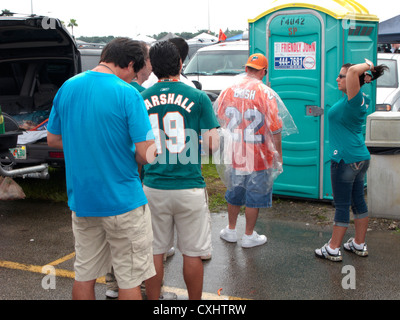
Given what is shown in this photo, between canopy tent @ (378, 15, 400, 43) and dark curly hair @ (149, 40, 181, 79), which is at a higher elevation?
canopy tent @ (378, 15, 400, 43)

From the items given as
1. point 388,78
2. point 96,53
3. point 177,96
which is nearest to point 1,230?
point 177,96

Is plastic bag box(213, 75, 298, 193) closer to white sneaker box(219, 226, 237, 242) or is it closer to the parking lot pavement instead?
white sneaker box(219, 226, 237, 242)

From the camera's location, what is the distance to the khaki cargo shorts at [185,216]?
3.34 meters

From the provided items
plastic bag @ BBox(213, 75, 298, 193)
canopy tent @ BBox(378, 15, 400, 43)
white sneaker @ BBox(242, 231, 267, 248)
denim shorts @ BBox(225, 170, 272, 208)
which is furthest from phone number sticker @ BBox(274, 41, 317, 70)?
canopy tent @ BBox(378, 15, 400, 43)

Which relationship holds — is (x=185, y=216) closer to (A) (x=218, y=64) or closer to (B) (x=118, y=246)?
(B) (x=118, y=246)

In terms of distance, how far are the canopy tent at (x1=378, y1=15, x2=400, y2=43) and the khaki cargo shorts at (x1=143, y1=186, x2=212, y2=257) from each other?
37.6 ft

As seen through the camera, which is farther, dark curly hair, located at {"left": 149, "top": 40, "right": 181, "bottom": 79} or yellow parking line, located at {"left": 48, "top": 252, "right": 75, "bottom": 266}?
yellow parking line, located at {"left": 48, "top": 252, "right": 75, "bottom": 266}

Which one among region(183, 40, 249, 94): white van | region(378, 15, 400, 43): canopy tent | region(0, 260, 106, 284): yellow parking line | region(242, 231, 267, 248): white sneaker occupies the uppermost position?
region(378, 15, 400, 43): canopy tent

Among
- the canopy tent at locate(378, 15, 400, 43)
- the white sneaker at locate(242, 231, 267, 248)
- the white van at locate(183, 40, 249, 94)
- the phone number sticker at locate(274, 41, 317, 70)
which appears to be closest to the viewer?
the white sneaker at locate(242, 231, 267, 248)

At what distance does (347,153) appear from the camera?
4.41 m

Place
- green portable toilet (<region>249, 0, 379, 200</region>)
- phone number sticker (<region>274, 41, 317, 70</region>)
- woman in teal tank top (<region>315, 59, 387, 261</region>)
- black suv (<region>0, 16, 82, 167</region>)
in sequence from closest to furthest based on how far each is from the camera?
1. woman in teal tank top (<region>315, 59, 387, 261</region>)
2. green portable toilet (<region>249, 0, 379, 200</region>)
3. phone number sticker (<region>274, 41, 317, 70</region>)
4. black suv (<region>0, 16, 82, 167</region>)

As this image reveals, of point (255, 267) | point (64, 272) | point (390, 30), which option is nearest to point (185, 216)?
point (255, 267)

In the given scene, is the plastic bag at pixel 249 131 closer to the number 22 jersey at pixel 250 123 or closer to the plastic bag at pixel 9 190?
the number 22 jersey at pixel 250 123

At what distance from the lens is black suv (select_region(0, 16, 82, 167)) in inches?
251
